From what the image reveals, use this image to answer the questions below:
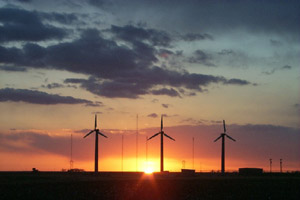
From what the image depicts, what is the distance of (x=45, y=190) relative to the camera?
14138 cm

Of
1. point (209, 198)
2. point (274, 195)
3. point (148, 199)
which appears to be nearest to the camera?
point (148, 199)

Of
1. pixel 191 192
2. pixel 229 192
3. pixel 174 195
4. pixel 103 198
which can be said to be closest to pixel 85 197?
pixel 103 198

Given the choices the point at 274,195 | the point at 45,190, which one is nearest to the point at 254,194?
the point at 274,195

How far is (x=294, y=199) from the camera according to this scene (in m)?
129

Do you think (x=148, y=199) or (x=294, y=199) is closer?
(x=148, y=199)

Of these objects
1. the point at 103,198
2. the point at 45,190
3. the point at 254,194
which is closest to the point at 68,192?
the point at 45,190

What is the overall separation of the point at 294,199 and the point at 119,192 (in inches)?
1659

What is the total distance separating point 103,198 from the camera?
120 m

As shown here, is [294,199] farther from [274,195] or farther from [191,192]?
[191,192]

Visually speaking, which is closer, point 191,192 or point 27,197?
point 27,197

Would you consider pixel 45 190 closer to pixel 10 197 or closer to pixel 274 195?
pixel 10 197

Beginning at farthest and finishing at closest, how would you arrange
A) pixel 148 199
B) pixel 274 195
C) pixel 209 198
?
1. pixel 274 195
2. pixel 209 198
3. pixel 148 199

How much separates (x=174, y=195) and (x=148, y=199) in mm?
14599

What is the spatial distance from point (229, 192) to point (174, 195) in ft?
70.5
